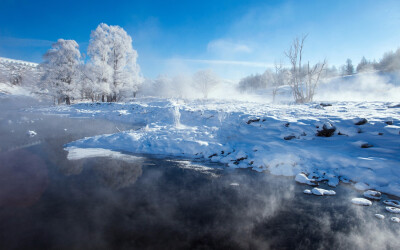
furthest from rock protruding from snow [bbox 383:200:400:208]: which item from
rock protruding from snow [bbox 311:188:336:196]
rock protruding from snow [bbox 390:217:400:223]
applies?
rock protruding from snow [bbox 311:188:336:196]

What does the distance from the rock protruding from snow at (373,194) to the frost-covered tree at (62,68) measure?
3545 cm

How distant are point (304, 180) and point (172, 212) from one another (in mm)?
4423

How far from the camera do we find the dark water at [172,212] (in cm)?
343

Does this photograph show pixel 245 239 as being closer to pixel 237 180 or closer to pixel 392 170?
pixel 237 180

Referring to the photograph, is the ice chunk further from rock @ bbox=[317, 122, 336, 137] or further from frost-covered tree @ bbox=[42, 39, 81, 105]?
frost-covered tree @ bbox=[42, 39, 81, 105]

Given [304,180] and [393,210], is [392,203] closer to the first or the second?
[393,210]

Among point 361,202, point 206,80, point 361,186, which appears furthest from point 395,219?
point 206,80

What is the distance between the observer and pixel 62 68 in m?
28.6

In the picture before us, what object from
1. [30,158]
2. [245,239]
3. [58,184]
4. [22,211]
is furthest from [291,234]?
[30,158]

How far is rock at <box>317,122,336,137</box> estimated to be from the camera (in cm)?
838

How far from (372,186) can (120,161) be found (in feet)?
28.9

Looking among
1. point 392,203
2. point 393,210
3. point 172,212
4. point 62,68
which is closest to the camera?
point 172,212

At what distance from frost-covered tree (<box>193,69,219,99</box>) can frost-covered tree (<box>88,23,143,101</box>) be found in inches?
1062

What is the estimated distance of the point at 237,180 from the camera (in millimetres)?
6289
